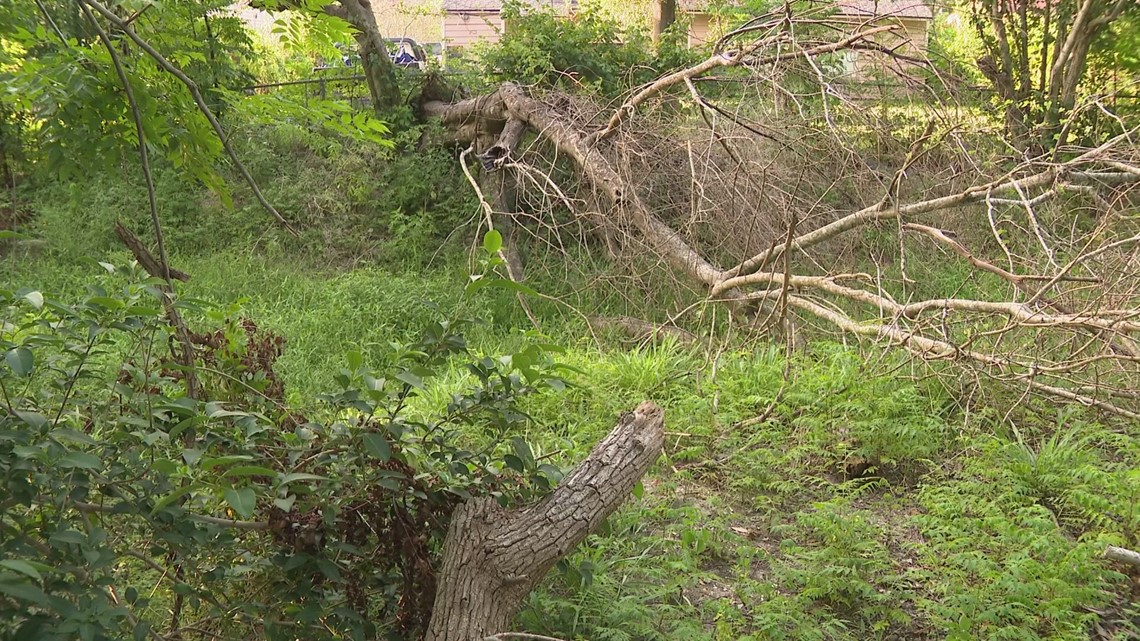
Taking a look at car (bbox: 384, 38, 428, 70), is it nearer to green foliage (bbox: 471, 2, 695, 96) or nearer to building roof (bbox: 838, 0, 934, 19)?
Result: green foliage (bbox: 471, 2, 695, 96)

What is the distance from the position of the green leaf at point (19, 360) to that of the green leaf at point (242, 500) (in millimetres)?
504

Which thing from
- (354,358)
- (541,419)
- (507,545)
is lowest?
(541,419)

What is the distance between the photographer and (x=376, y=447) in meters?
2.46

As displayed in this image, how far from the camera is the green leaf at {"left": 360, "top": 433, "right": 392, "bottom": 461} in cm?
245

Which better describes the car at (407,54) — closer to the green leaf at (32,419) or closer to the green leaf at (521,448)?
the green leaf at (521,448)

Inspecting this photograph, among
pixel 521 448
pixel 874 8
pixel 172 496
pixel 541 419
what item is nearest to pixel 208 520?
pixel 172 496

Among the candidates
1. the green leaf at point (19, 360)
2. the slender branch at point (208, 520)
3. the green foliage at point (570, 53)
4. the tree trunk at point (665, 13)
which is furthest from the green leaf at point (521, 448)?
the tree trunk at point (665, 13)

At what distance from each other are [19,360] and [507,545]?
1406 millimetres

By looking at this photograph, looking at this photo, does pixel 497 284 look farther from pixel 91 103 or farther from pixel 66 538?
pixel 91 103

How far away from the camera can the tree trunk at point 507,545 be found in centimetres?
269

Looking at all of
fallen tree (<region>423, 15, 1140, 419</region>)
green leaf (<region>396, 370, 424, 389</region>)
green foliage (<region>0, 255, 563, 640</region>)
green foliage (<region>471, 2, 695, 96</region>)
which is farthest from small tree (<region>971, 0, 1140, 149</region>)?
green leaf (<region>396, 370, 424, 389</region>)

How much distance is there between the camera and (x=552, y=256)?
870 cm

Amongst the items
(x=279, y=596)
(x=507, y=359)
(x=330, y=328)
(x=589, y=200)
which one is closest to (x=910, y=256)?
(x=589, y=200)

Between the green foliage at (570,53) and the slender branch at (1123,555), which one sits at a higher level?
the green foliage at (570,53)
